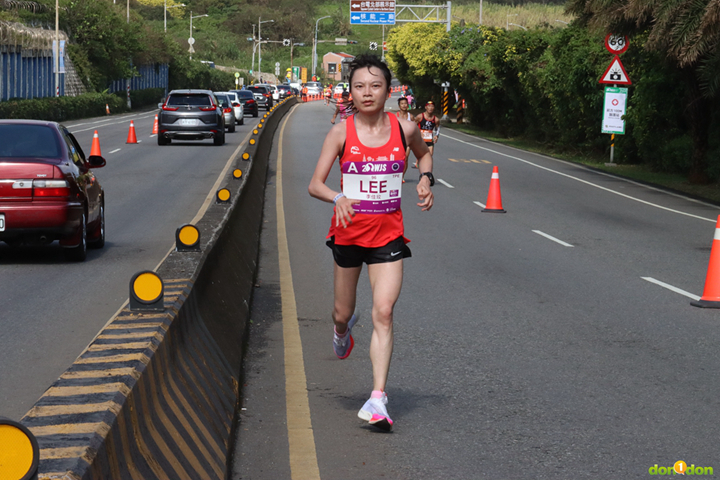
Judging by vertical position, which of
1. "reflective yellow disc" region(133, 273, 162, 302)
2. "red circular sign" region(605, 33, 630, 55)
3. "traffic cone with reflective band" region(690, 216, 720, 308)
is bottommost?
"traffic cone with reflective band" region(690, 216, 720, 308)

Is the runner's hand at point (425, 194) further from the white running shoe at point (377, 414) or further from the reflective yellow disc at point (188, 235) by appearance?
the reflective yellow disc at point (188, 235)

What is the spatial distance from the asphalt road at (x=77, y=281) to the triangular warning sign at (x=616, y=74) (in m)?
11.8

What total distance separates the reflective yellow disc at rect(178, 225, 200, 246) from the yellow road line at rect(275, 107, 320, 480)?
3.60 feet

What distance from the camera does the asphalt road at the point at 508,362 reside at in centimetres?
527

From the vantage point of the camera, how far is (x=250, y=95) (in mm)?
59719

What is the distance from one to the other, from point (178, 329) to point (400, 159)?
1.60m

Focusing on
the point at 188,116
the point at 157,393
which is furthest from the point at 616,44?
the point at 157,393

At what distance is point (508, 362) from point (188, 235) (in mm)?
2487

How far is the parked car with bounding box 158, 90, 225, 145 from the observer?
32.3 m

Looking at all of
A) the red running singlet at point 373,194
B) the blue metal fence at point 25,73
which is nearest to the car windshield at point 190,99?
the blue metal fence at point 25,73

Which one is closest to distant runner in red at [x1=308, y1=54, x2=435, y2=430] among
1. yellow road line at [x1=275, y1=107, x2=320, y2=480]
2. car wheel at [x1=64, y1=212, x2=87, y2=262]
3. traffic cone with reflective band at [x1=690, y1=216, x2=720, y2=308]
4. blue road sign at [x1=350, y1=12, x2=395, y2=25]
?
yellow road line at [x1=275, y1=107, x2=320, y2=480]

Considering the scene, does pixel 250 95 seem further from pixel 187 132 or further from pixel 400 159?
pixel 400 159

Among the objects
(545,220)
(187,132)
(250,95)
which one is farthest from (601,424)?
(250,95)

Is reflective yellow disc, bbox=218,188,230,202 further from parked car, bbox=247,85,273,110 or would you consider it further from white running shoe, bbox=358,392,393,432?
parked car, bbox=247,85,273,110
